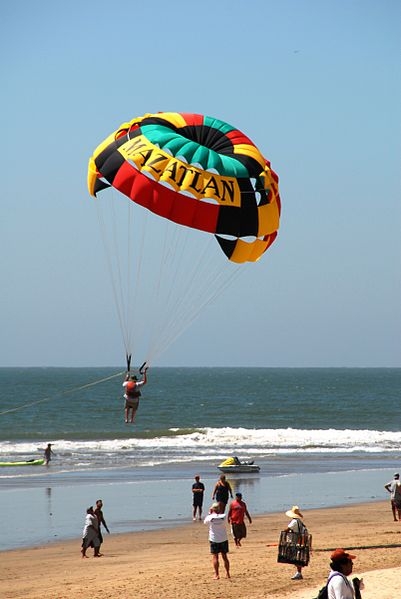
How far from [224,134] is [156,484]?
42.4 feet

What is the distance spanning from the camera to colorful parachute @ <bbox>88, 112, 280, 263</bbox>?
1675 cm


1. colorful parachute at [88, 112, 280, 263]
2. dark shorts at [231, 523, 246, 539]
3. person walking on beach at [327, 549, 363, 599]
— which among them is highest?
colorful parachute at [88, 112, 280, 263]

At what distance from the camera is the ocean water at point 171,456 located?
76.2 feet

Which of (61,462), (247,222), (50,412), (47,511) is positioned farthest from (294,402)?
(247,222)

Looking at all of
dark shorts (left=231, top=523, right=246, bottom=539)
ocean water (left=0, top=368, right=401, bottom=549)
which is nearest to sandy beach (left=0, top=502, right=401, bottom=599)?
dark shorts (left=231, top=523, right=246, bottom=539)

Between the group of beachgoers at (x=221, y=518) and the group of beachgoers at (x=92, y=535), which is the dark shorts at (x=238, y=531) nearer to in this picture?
the group of beachgoers at (x=221, y=518)

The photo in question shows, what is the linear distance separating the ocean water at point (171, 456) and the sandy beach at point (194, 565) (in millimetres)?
1718

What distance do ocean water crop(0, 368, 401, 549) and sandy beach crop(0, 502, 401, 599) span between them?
1.72 metres

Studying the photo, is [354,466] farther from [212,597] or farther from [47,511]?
[212,597]

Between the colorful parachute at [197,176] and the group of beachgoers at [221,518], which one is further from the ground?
the colorful parachute at [197,176]

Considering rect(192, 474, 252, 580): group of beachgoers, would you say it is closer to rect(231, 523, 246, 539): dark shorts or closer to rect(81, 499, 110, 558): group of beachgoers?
rect(231, 523, 246, 539): dark shorts

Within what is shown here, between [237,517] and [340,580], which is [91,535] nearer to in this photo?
[237,517]

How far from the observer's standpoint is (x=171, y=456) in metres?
37.9

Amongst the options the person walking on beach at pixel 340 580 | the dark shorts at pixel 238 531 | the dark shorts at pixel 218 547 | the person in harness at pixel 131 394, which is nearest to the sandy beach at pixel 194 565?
the dark shorts at pixel 238 531
